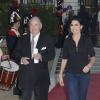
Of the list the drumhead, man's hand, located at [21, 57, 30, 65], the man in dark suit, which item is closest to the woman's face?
the man in dark suit

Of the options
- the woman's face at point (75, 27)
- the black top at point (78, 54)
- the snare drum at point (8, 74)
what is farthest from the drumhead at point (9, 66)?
the woman's face at point (75, 27)

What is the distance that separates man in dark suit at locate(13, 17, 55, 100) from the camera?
28.5ft

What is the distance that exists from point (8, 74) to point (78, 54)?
3.45m

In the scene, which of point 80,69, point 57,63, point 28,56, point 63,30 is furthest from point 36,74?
point 63,30

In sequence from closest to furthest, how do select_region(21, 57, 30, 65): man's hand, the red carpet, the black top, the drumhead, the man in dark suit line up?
the black top, select_region(21, 57, 30, 65): man's hand, the man in dark suit, the drumhead, the red carpet

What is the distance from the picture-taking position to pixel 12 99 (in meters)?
11.6

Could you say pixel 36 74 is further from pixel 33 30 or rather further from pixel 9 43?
pixel 9 43

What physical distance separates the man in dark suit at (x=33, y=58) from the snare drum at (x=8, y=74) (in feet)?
8.12

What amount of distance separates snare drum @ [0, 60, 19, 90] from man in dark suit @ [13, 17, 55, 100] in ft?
8.12

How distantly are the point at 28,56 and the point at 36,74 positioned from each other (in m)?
0.32

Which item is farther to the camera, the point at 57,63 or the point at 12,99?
the point at 57,63

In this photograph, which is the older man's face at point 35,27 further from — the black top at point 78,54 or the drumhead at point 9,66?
the drumhead at point 9,66

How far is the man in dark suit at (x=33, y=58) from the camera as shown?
8680mm

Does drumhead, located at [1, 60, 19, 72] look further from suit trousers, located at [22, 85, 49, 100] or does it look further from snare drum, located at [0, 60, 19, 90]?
suit trousers, located at [22, 85, 49, 100]
